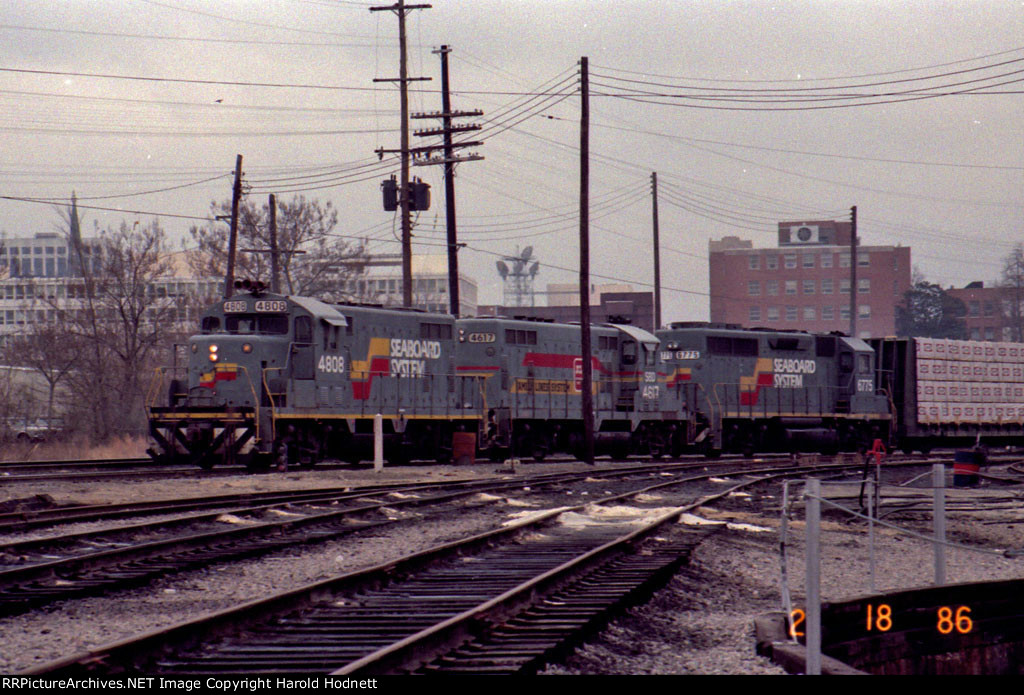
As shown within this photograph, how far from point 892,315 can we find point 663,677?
111 metres

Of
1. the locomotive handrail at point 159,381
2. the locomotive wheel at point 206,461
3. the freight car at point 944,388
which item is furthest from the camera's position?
the freight car at point 944,388

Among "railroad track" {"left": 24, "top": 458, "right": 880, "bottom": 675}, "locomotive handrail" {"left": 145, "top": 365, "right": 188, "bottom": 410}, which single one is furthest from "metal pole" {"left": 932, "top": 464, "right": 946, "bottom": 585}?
"locomotive handrail" {"left": 145, "top": 365, "right": 188, "bottom": 410}

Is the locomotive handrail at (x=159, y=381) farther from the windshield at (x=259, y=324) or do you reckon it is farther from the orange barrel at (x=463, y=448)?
the orange barrel at (x=463, y=448)

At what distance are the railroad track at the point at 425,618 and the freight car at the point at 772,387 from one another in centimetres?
2152

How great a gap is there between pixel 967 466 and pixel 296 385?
12981 millimetres

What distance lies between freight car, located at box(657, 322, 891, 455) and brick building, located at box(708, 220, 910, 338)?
252ft

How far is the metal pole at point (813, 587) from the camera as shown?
604cm

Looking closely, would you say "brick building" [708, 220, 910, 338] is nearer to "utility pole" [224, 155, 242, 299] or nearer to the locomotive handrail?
"utility pole" [224, 155, 242, 299]

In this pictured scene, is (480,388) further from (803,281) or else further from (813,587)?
(803,281)

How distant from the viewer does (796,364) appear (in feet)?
114

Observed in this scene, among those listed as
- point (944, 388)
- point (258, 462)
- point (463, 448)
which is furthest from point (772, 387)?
point (258, 462)

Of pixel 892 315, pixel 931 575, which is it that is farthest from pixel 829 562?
pixel 892 315

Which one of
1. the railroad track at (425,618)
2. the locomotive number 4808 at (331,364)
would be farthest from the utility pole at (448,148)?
the railroad track at (425,618)

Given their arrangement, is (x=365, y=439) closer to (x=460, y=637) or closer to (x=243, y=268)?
(x=460, y=637)
